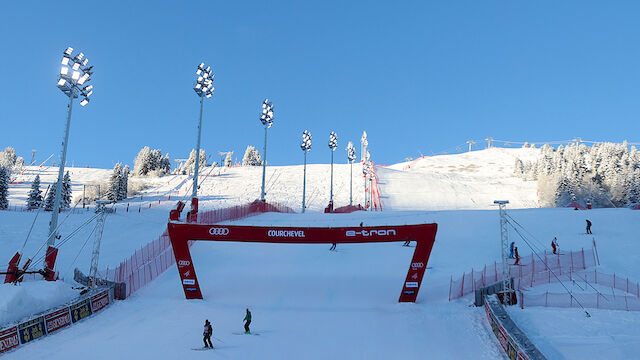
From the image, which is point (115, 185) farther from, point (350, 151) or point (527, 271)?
point (527, 271)

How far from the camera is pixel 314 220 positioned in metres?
41.1

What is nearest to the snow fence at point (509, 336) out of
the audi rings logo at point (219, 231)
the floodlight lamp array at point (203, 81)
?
the audi rings logo at point (219, 231)

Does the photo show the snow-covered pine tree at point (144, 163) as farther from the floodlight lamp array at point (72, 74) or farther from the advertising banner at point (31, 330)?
the advertising banner at point (31, 330)

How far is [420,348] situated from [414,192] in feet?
195

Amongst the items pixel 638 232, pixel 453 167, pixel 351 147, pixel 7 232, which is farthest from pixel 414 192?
pixel 453 167

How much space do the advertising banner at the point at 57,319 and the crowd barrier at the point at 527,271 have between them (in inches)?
650

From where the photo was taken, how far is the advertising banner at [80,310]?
16.6m

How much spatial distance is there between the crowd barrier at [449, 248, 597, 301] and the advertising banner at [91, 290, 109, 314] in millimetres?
15939

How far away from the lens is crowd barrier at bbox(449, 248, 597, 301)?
2144cm

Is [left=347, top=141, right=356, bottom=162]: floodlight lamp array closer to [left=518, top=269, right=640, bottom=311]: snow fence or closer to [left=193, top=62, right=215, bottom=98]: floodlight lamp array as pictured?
[left=193, top=62, right=215, bottom=98]: floodlight lamp array

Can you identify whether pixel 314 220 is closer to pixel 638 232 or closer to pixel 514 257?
pixel 514 257

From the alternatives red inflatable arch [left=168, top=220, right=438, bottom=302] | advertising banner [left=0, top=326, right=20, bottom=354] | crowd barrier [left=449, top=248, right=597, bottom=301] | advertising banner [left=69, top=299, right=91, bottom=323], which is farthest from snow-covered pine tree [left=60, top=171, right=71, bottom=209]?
crowd barrier [left=449, top=248, right=597, bottom=301]

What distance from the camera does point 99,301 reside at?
1839 cm

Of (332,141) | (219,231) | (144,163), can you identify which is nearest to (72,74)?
(219,231)
